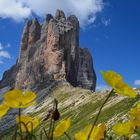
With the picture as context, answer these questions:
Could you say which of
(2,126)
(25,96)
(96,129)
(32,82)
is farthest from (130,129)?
(32,82)

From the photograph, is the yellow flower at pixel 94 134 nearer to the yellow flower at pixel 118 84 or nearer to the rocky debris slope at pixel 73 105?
the yellow flower at pixel 118 84

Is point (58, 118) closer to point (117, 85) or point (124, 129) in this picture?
point (117, 85)

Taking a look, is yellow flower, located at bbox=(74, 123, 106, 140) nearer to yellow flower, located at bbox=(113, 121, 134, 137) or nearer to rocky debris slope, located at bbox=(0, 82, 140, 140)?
yellow flower, located at bbox=(113, 121, 134, 137)

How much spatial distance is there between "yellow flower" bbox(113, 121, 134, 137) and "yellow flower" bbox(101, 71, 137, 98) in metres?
0.33

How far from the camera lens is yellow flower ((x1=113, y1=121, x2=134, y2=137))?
9.87 feet

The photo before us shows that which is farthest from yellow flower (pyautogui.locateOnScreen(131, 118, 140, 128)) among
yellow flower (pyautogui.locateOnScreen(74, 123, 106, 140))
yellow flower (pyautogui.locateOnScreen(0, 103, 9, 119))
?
yellow flower (pyautogui.locateOnScreen(0, 103, 9, 119))

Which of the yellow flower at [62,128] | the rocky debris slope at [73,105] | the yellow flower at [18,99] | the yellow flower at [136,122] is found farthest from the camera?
the rocky debris slope at [73,105]

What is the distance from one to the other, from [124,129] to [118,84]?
36 centimetres

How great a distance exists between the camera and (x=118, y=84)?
2867 mm

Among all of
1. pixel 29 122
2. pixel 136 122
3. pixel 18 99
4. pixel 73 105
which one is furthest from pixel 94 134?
pixel 73 105

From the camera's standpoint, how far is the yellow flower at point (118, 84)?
9.02 feet

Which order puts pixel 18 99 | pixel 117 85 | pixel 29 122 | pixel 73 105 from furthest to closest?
pixel 73 105
pixel 29 122
pixel 117 85
pixel 18 99

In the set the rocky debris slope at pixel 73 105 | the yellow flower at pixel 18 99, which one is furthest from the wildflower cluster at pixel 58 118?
the rocky debris slope at pixel 73 105

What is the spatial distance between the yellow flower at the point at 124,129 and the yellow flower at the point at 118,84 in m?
0.33
